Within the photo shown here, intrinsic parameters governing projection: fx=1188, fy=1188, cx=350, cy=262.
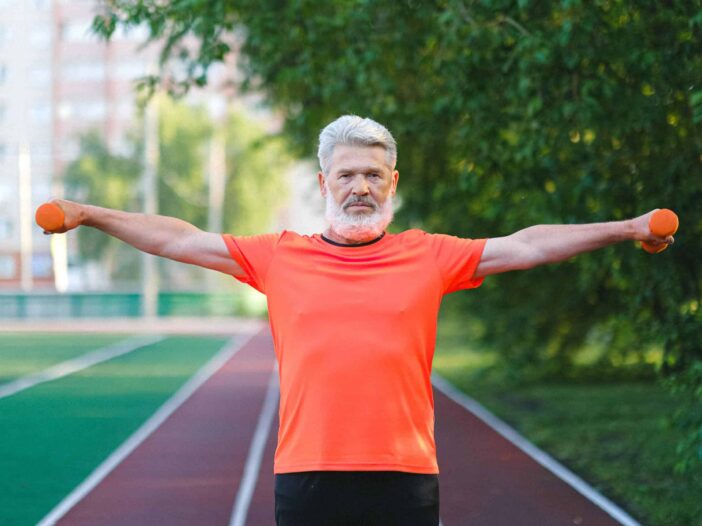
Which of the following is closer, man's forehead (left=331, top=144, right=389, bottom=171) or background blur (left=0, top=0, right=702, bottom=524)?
man's forehead (left=331, top=144, right=389, bottom=171)


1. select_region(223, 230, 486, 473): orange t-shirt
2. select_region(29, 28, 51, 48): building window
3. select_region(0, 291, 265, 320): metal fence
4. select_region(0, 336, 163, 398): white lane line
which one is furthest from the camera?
select_region(29, 28, 51, 48): building window

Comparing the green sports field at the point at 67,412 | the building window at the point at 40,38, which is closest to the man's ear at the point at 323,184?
the green sports field at the point at 67,412

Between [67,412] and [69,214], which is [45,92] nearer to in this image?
[67,412]

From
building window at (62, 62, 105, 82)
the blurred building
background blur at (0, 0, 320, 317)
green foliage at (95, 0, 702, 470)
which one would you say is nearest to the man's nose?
green foliage at (95, 0, 702, 470)

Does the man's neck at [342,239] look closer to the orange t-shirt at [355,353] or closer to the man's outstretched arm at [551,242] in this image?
the orange t-shirt at [355,353]

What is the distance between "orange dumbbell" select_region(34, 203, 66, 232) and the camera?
3.18 m

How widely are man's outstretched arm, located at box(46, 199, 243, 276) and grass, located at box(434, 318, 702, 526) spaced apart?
15.0ft

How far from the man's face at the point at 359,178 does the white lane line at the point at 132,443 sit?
538 cm

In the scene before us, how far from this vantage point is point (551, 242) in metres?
3.40

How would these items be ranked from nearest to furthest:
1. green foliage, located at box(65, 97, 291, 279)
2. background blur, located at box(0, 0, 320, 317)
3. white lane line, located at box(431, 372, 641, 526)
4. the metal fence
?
white lane line, located at box(431, 372, 641, 526)
the metal fence
background blur, located at box(0, 0, 320, 317)
green foliage, located at box(65, 97, 291, 279)

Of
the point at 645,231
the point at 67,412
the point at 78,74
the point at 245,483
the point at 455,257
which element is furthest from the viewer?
the point at 78,74

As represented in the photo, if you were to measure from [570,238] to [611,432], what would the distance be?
10.1 meters

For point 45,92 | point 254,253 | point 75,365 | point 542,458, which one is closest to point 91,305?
point 75,365

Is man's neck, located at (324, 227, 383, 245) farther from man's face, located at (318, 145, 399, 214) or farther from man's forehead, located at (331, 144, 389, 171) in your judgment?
man's forehead, located at (331, 144, 389, 171)
